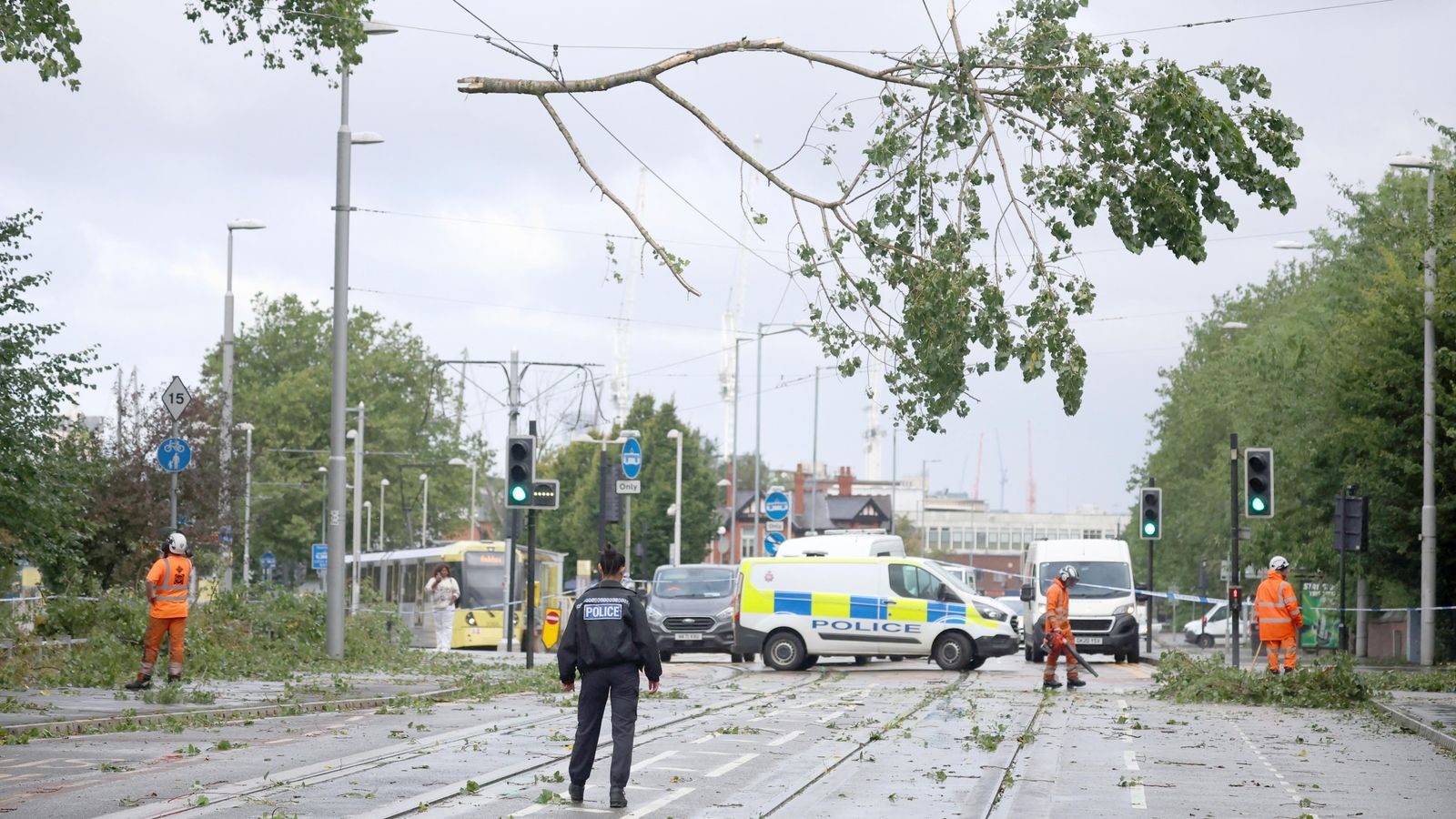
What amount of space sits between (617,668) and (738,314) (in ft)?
525

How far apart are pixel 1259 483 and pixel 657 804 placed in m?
18.8

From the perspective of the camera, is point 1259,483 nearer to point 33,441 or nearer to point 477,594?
point 33,441

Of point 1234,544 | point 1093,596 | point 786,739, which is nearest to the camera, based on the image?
point 786,739

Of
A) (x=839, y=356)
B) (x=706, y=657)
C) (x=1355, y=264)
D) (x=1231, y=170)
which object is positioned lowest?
(x=706, y=657)

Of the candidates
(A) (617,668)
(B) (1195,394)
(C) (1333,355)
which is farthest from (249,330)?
(A) (617,668)

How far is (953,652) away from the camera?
29.6 metres

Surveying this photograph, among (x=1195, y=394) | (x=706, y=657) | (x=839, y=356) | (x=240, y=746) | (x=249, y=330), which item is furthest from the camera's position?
(x=249, y=330)

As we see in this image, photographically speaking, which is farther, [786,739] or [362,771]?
[786,739]

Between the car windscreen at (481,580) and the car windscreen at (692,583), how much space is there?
12.5 meters

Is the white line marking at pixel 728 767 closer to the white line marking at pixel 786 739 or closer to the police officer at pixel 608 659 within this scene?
the white line marking at pixel 786 739

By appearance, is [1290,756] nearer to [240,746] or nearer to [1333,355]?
[240,746]

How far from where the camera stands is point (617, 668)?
11.5 metres

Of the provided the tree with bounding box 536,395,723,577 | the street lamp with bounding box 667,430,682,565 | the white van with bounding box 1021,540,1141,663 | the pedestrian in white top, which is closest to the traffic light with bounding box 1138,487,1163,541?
the white van with bounding box 1021,540,1141,663

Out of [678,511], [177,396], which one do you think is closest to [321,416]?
[678,511]
